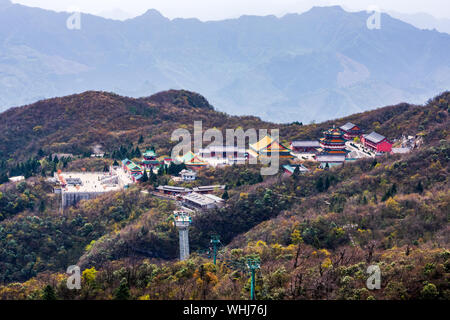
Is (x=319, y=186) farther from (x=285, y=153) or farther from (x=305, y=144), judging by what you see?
(x=305, y=144)

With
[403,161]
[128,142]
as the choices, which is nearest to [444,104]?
[403,161]

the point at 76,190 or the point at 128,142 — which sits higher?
the point at 128,142

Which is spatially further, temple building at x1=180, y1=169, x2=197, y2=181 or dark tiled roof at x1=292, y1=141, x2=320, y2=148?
dark tiled roof at x1=292, y1=141, x2=320, y2=148

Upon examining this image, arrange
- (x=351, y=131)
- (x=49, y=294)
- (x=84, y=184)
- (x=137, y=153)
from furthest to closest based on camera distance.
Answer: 1. (x=351, y=131)
2. (x=137, y=153)
3. (x=84, y=184)
4. (x=49, y=294)

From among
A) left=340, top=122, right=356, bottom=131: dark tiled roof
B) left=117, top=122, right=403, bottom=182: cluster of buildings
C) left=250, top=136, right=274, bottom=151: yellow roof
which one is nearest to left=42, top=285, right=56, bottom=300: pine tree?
left=117, top=122, right=403, bottom=182: cluster of buildings

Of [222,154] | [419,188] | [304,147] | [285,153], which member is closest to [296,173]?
[285,153]

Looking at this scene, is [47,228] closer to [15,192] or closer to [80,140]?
[15,192]

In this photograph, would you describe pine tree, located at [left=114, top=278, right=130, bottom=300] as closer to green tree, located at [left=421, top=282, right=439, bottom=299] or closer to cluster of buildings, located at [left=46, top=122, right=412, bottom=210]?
green tree, located at [left=421, top=282, right=439, bottom=299]

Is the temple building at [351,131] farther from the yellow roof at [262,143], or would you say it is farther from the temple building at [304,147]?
the yellow roof at [262,143]
